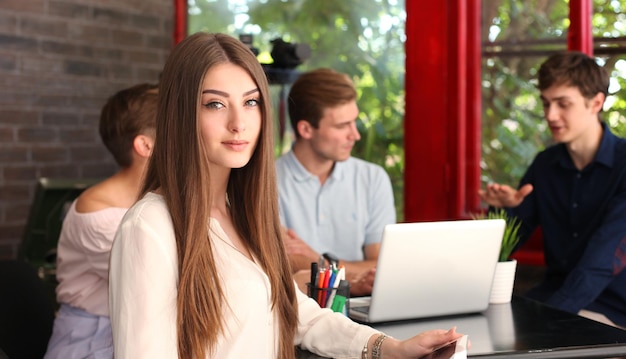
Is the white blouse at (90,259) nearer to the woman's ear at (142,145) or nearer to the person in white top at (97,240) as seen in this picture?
the person in white top at (97,240)

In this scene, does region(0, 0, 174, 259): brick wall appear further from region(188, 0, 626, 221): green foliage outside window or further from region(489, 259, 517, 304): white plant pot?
region(489, 259, 517, 304): white plant pot

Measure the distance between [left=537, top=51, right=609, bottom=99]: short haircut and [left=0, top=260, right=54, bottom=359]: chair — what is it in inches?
78.0

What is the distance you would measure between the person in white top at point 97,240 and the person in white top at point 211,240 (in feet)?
2.78

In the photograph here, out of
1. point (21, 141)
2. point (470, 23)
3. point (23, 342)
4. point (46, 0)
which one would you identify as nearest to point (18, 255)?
point (21, 141)

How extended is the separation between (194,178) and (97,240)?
110 centimetres

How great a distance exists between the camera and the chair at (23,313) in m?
2.61

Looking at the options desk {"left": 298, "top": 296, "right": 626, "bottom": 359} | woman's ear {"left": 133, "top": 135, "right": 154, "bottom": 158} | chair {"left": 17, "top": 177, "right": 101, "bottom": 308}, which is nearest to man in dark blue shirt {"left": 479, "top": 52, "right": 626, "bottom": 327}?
desk {"left": 298, "top": 296, "right": 626, "bottom": 359}

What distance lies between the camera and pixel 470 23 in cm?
409

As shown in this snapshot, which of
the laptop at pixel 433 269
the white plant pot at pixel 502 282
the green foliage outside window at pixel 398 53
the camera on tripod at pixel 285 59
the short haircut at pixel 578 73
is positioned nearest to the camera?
the laptop at pixel 433 269

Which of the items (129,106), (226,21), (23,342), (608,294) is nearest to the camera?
(23,342)

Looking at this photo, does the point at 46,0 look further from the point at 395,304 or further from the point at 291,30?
the point at 395,304

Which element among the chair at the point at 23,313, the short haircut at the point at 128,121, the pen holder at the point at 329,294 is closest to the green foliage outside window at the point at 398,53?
the short haircut at the point at 128,121

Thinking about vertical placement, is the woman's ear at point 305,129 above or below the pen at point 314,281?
above

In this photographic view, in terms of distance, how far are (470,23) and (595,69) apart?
2.72 ft
